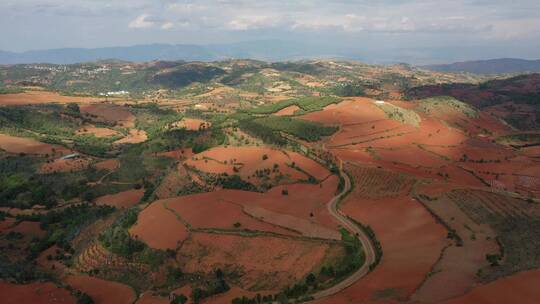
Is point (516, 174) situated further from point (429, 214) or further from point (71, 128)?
point (71, 128)

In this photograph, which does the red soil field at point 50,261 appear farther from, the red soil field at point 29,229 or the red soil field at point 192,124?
the red soil field at point 192,124

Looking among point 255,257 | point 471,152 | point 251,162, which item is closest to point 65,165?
point 251,162

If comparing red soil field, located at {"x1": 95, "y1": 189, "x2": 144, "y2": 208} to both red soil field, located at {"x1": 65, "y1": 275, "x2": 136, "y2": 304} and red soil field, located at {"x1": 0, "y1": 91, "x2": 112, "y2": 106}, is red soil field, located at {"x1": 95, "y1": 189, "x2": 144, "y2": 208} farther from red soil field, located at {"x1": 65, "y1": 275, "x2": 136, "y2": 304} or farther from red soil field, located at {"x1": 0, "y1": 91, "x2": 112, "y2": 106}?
red soil field, located at {"x1": 0, "y1": 91, "x2": 112, "y2": 106}

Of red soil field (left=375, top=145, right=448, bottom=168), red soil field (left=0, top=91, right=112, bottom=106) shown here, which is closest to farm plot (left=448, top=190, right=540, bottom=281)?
red soil field (left=375, top=145, right=448, bottom=168)

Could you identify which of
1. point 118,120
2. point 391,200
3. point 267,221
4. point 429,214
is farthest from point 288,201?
point 118,120

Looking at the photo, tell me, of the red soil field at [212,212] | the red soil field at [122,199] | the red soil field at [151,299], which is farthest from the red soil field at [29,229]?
the red soil field at [151,299]

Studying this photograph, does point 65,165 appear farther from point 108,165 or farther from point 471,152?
point 471,152
